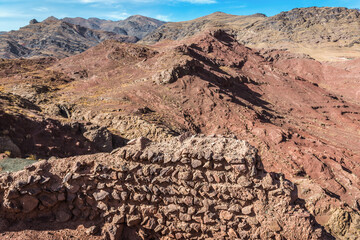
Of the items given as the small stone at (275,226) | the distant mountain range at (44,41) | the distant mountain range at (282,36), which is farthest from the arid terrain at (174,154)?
the distant mountain range at (44,41)

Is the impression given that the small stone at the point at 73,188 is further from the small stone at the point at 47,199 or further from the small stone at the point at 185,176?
the small stone at the point at 185,176

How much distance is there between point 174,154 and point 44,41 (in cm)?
11880

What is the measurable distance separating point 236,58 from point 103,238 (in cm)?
3448

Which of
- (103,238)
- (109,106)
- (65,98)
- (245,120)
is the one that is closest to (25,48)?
(65,98)

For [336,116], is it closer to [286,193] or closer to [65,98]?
[286,193]


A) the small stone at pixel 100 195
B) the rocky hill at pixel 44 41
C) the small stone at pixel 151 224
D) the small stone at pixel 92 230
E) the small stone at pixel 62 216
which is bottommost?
the small stone at pixel 92 230

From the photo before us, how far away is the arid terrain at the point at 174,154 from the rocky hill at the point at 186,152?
31 millimetres

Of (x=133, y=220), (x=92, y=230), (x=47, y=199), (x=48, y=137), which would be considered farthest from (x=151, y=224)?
(x=48, y=137)

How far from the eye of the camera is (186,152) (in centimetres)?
502

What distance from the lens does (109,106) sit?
55.6ft

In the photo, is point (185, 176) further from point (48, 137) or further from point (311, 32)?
point (311, 32)

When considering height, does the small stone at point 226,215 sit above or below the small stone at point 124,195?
below

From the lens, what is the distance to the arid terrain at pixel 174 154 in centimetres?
481

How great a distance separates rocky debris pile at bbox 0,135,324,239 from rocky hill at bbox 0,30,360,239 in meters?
0.02
